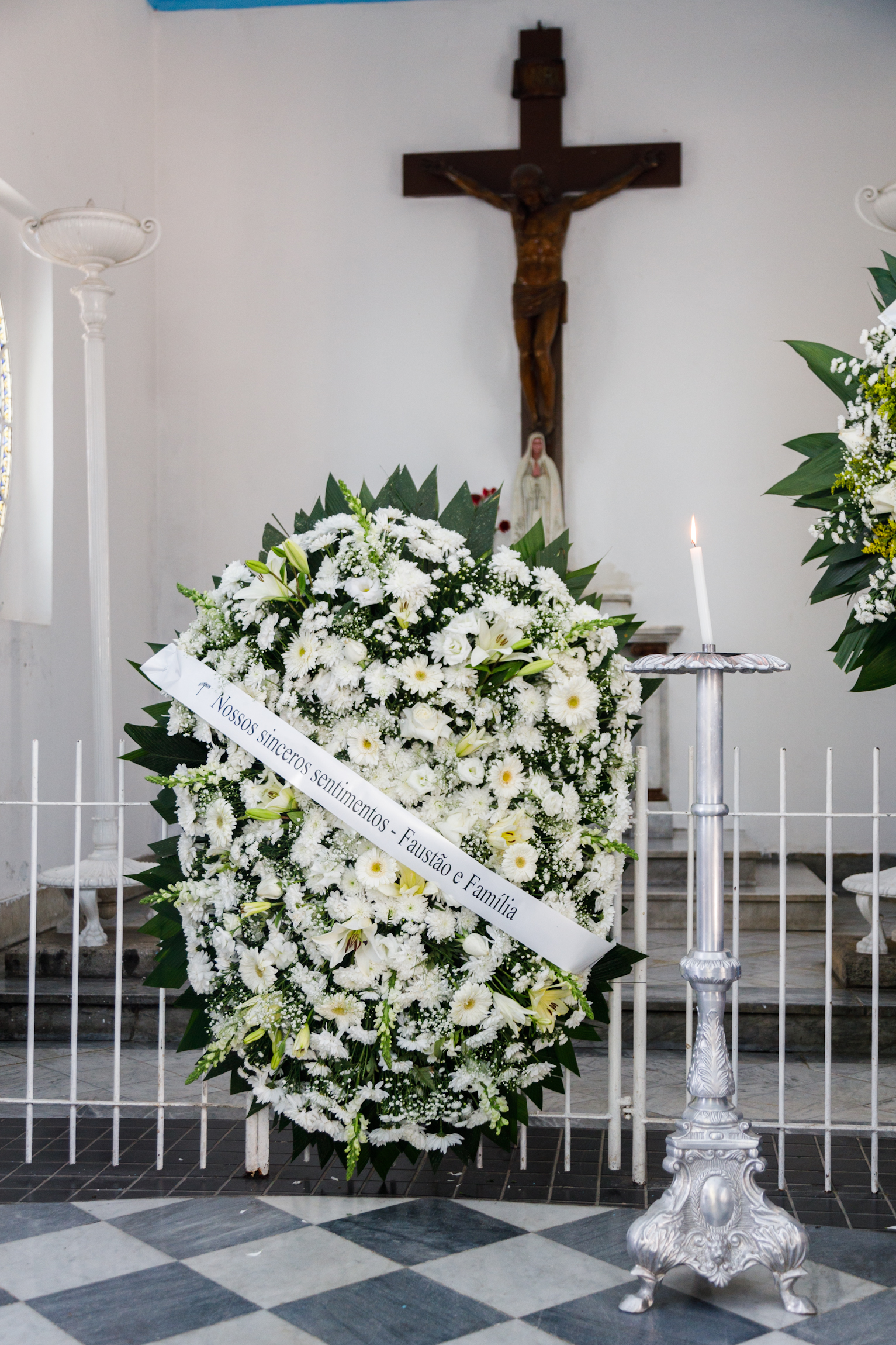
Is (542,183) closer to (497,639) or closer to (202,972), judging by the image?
(497,639)

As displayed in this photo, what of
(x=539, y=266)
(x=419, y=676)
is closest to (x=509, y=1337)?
(x=419, y=676)

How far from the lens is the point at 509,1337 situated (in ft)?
6.35

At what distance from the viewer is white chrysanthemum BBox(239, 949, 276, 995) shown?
2342 mm

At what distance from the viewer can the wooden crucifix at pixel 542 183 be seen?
20.1 feet

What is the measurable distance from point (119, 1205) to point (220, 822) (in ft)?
2.64

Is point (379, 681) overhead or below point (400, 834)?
overhead

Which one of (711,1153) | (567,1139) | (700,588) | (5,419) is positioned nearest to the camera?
(700,588)

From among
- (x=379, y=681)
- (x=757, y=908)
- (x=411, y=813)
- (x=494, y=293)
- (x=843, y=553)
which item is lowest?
(x=757, y=908)

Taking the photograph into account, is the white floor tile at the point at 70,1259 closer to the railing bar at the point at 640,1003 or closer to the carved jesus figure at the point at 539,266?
the railing bar at the point at 640,1003

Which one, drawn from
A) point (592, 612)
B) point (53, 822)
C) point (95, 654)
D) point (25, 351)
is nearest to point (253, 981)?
point (592, 612)

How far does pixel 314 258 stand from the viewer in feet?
21.0

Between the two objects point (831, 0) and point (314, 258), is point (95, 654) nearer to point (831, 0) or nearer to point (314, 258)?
point (314, 258)

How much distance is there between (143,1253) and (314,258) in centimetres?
521

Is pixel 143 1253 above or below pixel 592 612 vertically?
below
